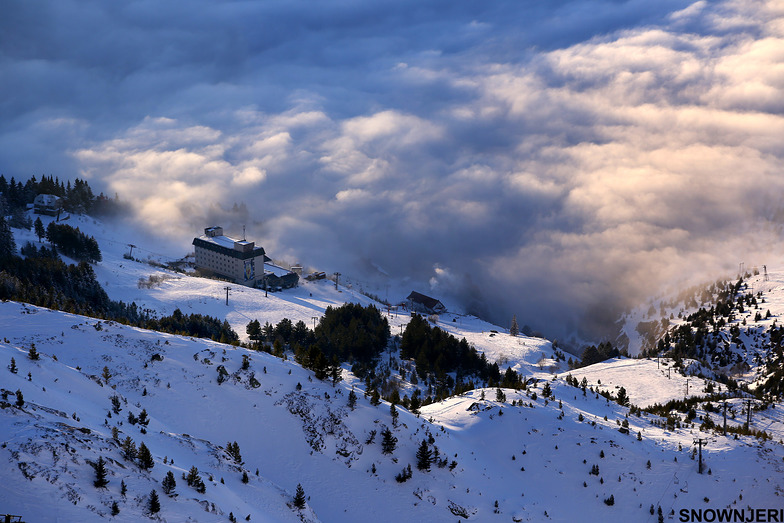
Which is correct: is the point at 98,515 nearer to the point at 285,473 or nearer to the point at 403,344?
the point at 285,473

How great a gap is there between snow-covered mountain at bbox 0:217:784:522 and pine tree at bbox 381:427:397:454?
321 mm

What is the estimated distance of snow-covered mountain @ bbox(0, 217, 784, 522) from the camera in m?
21.4

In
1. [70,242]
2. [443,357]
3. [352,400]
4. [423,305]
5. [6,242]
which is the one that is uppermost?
[423,305]

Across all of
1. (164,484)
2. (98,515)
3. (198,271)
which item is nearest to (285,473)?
(164,484)

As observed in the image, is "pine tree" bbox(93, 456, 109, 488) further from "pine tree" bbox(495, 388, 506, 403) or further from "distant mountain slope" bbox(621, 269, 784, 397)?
"distant mountain slope" bbox(621, 269, 784, 397)

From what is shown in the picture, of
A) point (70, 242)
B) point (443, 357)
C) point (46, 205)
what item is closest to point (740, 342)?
point (443, 357)

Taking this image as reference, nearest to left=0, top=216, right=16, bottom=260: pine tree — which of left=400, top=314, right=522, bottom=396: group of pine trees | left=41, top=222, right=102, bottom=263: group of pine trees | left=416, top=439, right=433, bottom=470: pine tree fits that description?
left=41, top=222, right=102, bottom=263: group of pine trees

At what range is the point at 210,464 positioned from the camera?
27312mm

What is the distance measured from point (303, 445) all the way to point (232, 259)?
116180 mm

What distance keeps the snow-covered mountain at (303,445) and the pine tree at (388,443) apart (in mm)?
321

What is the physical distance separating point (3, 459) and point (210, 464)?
33.1 feet

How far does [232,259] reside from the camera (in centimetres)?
14312

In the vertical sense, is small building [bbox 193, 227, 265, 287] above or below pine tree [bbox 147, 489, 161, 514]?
above

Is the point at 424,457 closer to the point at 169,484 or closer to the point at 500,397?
the point at 500,397
